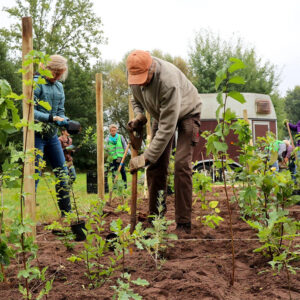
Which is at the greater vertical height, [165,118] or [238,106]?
[238,106]

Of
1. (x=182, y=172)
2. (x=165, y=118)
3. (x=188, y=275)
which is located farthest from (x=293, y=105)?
(x=188, y=275)

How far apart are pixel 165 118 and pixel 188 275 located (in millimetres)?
1357

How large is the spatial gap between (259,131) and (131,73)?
9095 mm

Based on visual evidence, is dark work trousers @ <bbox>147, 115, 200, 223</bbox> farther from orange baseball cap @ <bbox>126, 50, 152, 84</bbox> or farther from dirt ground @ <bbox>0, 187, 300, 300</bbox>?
orange baseball cap @ <bbox>126, 50, 152, 84</bbox>

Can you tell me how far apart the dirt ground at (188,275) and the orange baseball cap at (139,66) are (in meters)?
1.40

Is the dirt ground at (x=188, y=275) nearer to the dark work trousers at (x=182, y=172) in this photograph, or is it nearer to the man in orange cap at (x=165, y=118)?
the dark work trousers at (x=182, y=172)

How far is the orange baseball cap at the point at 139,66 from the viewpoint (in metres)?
2.87

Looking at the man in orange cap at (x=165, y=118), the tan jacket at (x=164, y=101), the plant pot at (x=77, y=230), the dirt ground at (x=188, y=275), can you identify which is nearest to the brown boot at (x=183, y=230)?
the man in orange cap at (x=165, y=118)

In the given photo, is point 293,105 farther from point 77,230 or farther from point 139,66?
point 77,230

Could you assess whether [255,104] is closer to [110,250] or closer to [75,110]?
[110,250]

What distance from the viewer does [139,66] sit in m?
2.88

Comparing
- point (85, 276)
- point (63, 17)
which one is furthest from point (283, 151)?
point (63, 17)

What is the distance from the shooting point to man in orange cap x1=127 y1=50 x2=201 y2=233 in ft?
9.66

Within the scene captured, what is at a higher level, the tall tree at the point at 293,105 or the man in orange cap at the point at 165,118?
the tall tree at the point at 293,105
